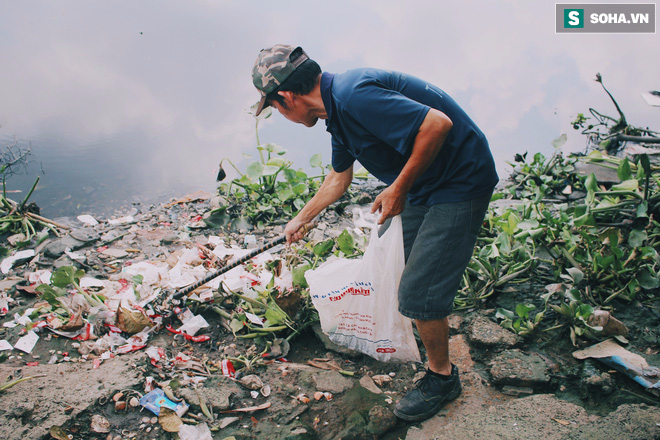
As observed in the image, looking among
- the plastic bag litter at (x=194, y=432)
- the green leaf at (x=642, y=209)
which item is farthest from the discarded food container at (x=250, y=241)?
the green leaf at (x=642, y=209)

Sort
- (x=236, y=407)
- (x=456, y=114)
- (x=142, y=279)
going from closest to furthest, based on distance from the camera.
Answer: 1. (x=456, y=114)
2. (x=236, y=407)
3. (x=142, y=279)

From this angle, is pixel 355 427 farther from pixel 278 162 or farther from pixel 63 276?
pixel 278 162

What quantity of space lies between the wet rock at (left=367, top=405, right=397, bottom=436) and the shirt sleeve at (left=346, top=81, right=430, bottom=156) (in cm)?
107

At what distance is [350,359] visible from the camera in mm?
1996

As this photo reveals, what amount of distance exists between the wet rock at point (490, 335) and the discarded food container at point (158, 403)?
1.35 m

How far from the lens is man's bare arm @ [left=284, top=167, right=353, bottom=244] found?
1.94m

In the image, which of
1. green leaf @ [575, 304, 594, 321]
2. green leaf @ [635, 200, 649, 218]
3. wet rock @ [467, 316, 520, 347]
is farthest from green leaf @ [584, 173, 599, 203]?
wet rock @ [467, 316, 520, 347]

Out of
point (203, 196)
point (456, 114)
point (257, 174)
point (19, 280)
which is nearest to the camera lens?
point (456, 114)

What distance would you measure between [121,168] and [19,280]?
205 cm

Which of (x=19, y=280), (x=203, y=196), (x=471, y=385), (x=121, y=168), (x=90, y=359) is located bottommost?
(x=471, y=385)

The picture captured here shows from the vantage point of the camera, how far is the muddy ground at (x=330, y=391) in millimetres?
1525

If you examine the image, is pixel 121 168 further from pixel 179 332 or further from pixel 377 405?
pixel 377 405

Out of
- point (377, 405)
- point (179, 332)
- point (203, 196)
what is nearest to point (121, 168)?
point (203, 196)

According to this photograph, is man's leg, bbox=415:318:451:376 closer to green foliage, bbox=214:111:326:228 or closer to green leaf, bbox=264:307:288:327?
green leaf, bbox=264:307:288:327
